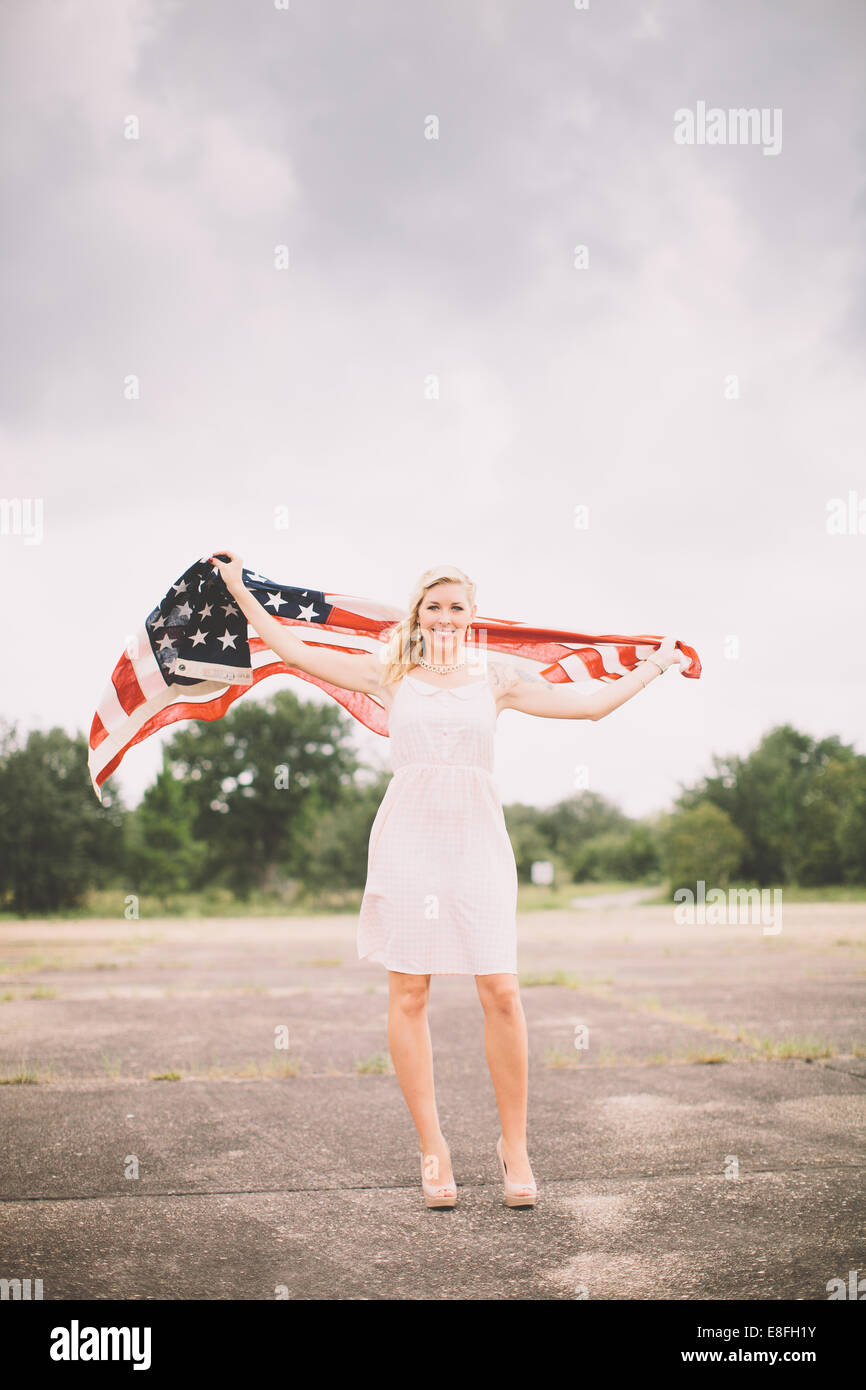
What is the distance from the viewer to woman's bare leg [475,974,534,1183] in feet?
13.1

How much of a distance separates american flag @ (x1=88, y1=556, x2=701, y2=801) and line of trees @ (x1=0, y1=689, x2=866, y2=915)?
3775 centimetres

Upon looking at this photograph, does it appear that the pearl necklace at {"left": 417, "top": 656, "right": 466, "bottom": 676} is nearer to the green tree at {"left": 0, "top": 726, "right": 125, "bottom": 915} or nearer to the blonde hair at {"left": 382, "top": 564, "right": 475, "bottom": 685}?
the blonde hair at {"left": 382, "top": 564, "right": 475, "bottom": 685}

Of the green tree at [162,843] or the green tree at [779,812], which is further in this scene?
the green tree at [779,812]

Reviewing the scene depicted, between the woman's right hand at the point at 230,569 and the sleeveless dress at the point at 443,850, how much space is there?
1.02 m

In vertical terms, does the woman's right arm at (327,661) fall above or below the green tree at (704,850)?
above

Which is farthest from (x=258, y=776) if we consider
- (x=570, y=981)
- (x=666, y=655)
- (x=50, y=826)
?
(x=666, y=655)

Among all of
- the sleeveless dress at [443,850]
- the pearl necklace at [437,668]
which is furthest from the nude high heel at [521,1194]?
the pearl necklace at [437,668]

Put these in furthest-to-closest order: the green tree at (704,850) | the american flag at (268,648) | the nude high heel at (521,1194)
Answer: the green tree at (704,850)
the american flag at (268,648)
the nude high heel at (521,1194)

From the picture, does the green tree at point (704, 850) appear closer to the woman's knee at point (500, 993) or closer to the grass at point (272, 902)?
the grass at point (272, 902)

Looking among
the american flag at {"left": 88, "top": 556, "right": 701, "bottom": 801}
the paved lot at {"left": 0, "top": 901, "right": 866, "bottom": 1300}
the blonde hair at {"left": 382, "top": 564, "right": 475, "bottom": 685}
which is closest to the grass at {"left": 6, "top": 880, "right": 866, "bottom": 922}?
the paved lot at {"left": 0, "top": 901, "right": 866, "bottom": 1300}

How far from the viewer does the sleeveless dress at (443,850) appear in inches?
158

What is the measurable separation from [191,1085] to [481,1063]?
2.09 metres
